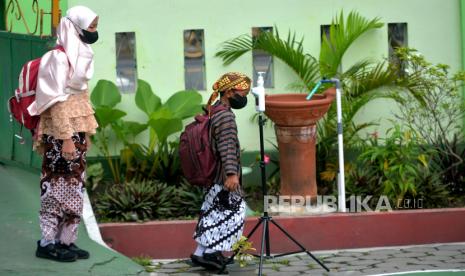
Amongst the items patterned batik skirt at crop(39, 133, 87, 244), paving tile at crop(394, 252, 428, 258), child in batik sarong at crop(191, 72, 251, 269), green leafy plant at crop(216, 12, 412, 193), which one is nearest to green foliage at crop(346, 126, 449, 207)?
green leafy plant at crop(216, 12, 412, 193)

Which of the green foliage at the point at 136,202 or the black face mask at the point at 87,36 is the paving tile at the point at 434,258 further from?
the black face mask at the point at 87,36

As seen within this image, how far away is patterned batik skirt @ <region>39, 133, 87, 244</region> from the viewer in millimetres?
6504

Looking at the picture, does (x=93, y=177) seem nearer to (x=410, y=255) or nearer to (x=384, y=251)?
(x=384, y=251)

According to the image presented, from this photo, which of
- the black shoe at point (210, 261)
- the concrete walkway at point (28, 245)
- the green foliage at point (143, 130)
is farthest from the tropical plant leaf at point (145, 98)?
the black shoe at point (210, 261)

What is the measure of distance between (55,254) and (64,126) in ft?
3.08

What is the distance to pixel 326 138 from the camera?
8.91 m

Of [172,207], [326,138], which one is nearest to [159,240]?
[172,207]

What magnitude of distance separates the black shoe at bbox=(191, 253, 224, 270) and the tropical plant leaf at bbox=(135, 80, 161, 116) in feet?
6.54

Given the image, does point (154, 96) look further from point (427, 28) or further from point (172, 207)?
point (427, 28)

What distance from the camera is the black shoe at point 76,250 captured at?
6677mm

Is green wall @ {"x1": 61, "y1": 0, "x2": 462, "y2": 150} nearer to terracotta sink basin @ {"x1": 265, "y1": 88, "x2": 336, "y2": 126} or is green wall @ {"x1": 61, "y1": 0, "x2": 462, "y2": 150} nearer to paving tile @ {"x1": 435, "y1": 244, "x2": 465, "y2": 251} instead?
terracotta sink basin @ {"x1": 265, "y1": 88, "x2": 336, "y2": 126}

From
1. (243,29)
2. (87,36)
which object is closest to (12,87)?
(87,36)

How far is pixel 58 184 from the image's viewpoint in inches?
257

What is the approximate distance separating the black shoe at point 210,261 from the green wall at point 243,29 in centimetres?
217
